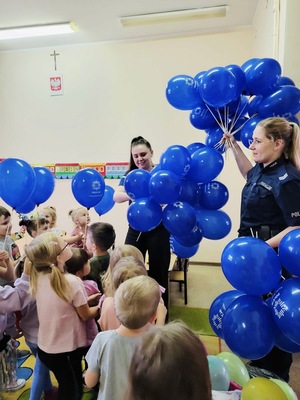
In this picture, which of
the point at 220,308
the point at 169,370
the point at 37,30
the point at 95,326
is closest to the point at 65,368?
the point at 95,326

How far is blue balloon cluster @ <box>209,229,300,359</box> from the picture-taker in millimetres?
1155

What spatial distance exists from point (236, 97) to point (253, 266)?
1.00 metres

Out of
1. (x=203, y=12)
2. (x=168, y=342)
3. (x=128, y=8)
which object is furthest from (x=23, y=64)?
(x=168, y=342)

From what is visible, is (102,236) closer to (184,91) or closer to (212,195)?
(212,195)

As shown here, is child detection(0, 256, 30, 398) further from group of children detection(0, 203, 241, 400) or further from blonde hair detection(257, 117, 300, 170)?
blonde hair detection(257, 117, 300, 170)

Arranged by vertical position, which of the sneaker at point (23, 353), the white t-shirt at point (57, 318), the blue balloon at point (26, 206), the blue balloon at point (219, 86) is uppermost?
the blue balloon at point (219, 86)

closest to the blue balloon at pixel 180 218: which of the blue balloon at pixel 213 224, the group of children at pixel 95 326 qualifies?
the blue balloon at pixel 213 224

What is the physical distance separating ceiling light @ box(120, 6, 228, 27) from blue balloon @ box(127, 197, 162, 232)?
2.84m

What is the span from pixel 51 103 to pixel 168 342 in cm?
458

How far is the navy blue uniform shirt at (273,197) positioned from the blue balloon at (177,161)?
1.16ft

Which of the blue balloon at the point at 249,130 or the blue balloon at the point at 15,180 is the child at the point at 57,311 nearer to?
the blue balloon at the point at 15,180

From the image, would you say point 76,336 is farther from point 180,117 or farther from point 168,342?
point 180,117

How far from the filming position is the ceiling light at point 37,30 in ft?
12.4

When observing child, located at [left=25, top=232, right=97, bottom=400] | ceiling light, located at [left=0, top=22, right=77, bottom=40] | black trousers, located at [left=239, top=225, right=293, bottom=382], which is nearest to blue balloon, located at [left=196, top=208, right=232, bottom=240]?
black trousers, located at [left=239, top=225, right=293, bottom=382]
